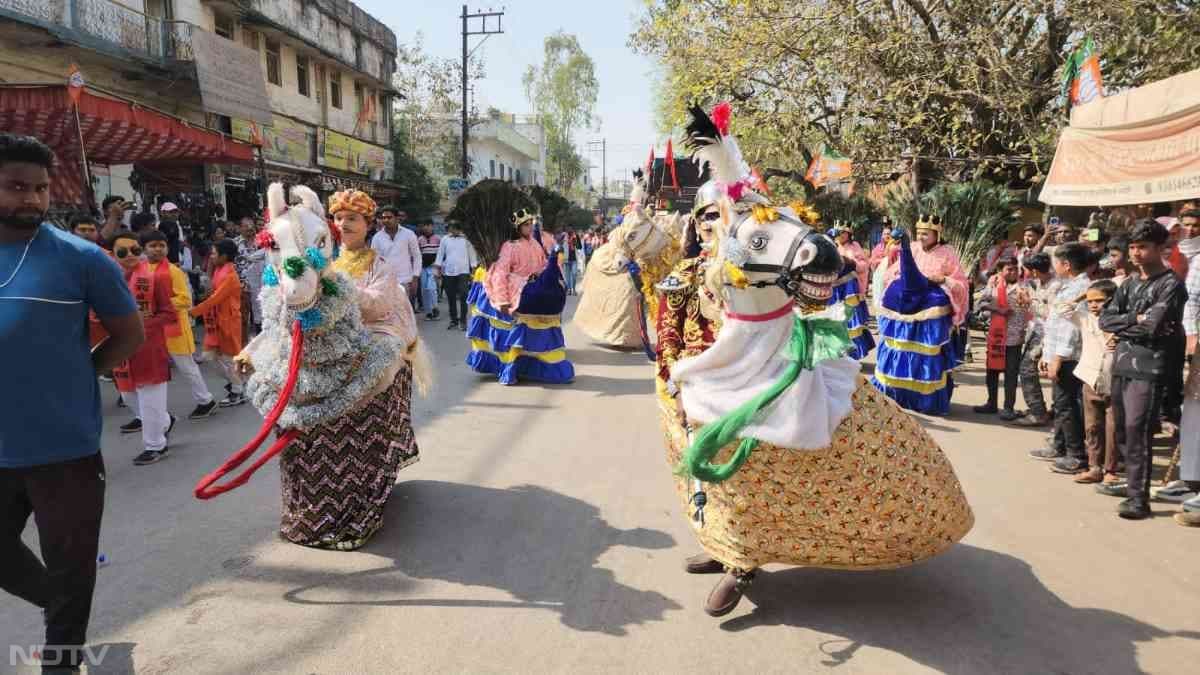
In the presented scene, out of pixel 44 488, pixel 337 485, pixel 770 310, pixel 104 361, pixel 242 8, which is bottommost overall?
pixel 337 485

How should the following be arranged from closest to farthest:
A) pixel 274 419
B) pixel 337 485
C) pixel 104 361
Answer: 1. pixel 104 361
2. pixel 274 419
3. pixel 337 485

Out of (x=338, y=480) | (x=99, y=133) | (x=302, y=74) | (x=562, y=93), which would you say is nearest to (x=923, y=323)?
(x=338, y=480)

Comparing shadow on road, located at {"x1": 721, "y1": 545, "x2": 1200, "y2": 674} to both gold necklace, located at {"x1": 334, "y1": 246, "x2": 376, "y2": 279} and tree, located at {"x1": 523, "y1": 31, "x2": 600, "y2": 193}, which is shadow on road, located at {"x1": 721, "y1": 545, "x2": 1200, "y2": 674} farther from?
tree, located at {"x1": 523, "y1": 31, "x2": 600, "y2": 193}

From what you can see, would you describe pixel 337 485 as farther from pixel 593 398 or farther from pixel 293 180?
pixel 293 180

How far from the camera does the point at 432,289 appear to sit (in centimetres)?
1341

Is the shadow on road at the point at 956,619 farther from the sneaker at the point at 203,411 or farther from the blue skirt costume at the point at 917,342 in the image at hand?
the sneaker at the point at 203,411

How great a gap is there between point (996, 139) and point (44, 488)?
1319 centimetres

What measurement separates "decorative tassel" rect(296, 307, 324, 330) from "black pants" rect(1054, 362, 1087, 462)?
4825mm

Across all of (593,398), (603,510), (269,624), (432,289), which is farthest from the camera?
(432,289)

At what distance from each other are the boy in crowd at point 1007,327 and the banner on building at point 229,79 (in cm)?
1384

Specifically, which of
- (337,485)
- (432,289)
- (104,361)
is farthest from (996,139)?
(104,361)

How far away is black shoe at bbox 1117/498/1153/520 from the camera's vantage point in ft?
13.9

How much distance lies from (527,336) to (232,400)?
289 cm

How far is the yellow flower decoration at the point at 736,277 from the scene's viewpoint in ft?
9.16
